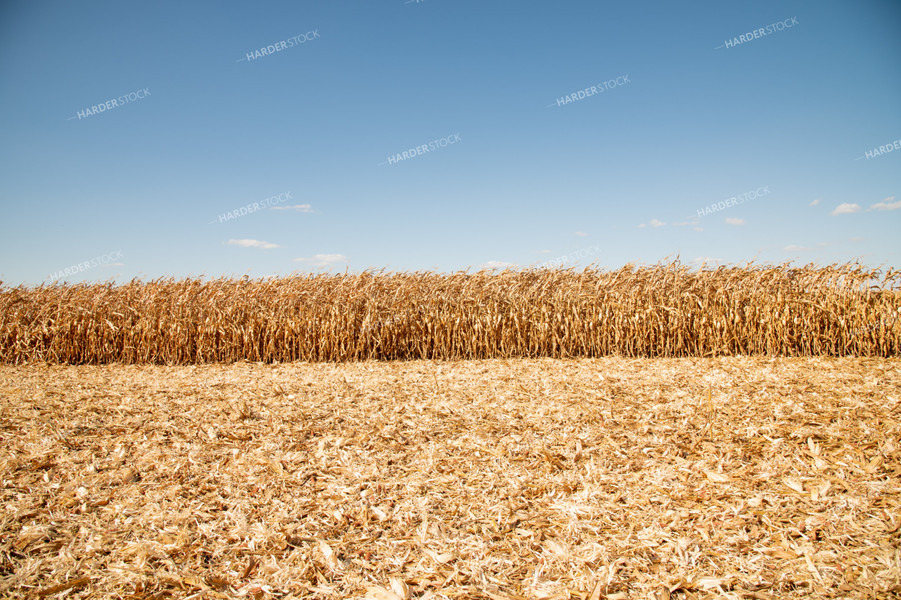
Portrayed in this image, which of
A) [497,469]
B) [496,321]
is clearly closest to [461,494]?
[497,469]

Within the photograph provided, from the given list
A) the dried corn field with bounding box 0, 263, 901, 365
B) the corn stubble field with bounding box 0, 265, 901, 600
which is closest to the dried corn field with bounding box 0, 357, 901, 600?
the corn stubble field with bounding box 0, 265, 901, 600

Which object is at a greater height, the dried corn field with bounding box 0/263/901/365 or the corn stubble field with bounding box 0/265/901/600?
the dried corn field with bounding box 0/263/901/365

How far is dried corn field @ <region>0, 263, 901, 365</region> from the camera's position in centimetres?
942

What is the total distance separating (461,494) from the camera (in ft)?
11.8

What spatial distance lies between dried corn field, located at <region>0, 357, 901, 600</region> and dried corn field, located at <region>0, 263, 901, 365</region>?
3.42 metres

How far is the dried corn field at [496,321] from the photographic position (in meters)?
9.42

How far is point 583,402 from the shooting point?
18.6 feet

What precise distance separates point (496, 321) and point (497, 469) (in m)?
5.84

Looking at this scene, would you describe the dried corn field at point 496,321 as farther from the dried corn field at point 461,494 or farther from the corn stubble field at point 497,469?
the dried corn field at point 461,494

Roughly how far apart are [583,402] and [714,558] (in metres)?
2.86

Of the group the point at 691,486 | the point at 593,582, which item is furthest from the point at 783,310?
the point at 593,582

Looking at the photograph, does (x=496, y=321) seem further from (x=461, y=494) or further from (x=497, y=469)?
(x=461, y=494)

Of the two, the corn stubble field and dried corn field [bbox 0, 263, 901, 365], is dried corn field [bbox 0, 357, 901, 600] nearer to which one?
the corn stubble field

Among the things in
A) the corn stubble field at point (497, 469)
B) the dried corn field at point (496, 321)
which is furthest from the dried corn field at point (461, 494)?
the dried corn field at point (496, 321)
